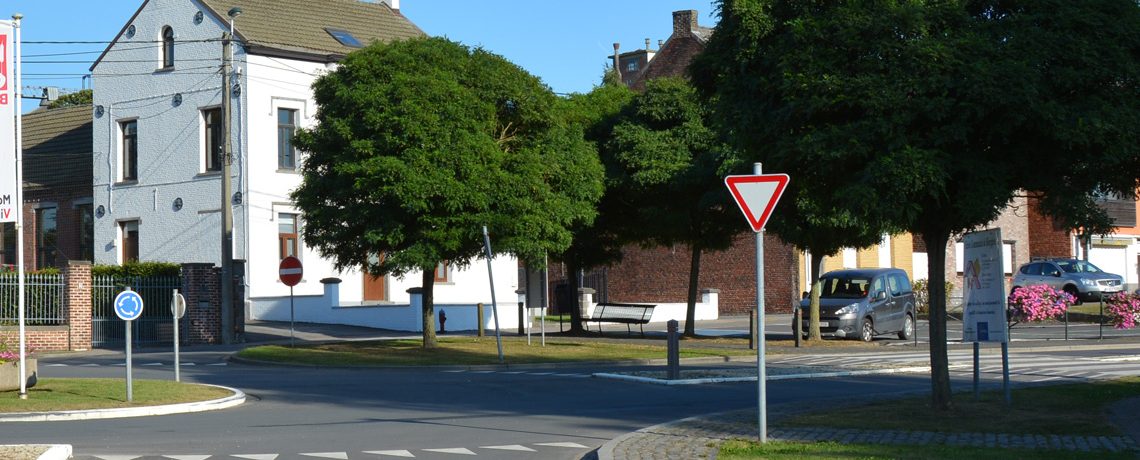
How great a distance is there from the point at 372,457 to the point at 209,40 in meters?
30.4

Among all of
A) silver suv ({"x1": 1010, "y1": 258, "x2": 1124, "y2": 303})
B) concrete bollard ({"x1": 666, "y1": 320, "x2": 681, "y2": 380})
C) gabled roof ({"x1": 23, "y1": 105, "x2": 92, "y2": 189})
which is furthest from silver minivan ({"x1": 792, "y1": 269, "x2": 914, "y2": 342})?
gabled roof ({"x1": 23, "y1": 105, "x2": 92, "y2": 189})

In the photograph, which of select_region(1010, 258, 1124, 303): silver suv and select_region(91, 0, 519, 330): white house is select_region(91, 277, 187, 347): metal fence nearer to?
select_region(91, 0, 519, 330): white house

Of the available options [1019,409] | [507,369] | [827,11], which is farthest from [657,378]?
[827,11]

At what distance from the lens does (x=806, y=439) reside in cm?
1166

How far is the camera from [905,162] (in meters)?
11.6

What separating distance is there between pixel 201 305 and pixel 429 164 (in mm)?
10850

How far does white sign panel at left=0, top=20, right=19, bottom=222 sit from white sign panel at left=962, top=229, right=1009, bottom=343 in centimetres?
1188

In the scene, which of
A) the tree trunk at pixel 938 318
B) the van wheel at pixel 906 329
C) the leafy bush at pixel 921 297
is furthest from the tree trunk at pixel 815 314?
the tree trunk at pixel 938 318

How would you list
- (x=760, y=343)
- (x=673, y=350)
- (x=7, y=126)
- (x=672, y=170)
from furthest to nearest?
(x=672, y=170) → (x=673, y=350) → (x=7, y=126) → (x=760, y=343)

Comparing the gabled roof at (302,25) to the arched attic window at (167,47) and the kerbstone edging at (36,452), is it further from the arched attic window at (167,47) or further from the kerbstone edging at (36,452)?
the kerbstone edging at (36,452)

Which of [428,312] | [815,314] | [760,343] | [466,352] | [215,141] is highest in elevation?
[215,141]

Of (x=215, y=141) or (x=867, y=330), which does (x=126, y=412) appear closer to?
(x=867, y=330)

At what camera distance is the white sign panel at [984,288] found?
1456 centimetres

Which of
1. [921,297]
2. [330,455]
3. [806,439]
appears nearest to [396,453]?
[330,455]
